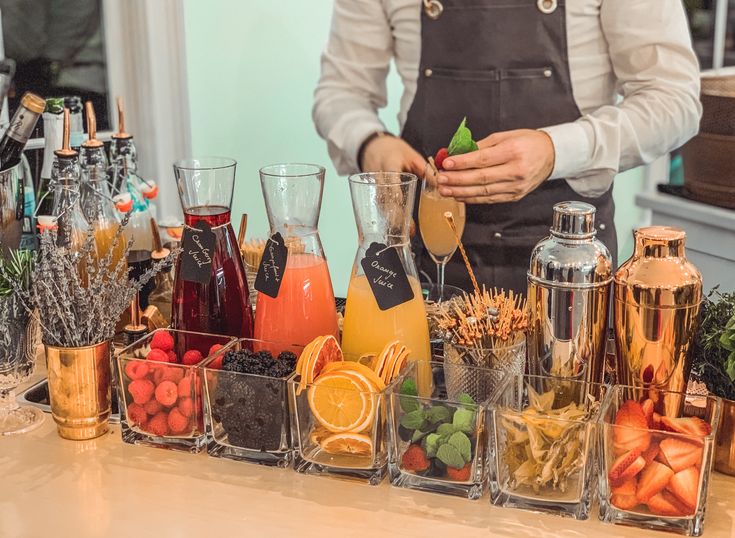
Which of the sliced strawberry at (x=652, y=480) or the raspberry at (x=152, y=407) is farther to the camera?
the raspberry at (x=152, y=407)

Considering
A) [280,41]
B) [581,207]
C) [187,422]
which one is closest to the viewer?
[581,207]

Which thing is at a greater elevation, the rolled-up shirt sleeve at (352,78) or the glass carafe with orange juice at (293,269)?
the rolled-up shirt sleeve at (352,78)

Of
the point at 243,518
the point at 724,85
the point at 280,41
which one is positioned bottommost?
the point at 243,518

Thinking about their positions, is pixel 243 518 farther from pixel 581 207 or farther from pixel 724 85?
pixel 724 85

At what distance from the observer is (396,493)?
1.04 m

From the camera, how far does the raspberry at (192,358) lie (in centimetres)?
114

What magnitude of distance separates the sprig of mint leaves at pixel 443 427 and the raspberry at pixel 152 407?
327 mm

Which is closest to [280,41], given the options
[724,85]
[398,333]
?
[724,85]

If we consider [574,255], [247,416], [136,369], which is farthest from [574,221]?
[136,369]

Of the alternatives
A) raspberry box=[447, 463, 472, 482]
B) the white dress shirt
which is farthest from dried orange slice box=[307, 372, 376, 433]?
the white dress shirt

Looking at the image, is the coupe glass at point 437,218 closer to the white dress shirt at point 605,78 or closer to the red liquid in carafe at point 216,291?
the white dress shirt at point 605,78

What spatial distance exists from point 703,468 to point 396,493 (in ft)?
1.08

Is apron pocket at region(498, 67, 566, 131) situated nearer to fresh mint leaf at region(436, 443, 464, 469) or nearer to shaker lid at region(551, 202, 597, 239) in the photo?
shaker lid at region(551, 202, 597, 239)

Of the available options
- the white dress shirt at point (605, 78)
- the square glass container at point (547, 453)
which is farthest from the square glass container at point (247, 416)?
the white dress shirt at point (605, 78)
